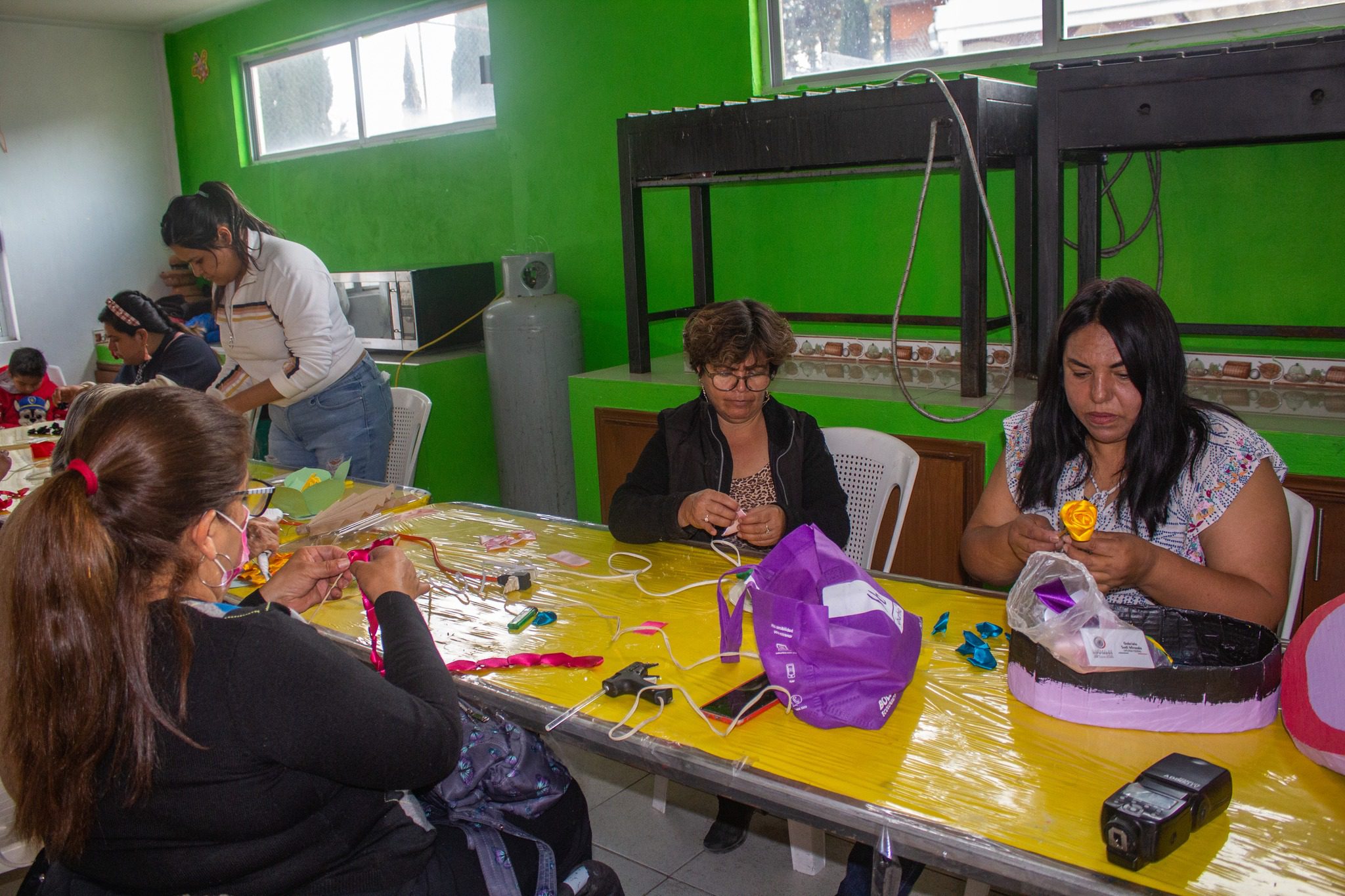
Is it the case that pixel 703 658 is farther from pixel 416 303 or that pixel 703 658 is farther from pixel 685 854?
pixel 416 303

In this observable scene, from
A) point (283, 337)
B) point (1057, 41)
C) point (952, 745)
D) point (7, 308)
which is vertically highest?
point (1057, 41)

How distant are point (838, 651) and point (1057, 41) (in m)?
2.72

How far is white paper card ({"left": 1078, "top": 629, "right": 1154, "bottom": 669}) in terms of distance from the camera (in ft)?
4.33

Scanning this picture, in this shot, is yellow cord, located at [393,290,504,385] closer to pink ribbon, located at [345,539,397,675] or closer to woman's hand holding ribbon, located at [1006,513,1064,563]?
pink ribbon, located at [345,539,397,675]

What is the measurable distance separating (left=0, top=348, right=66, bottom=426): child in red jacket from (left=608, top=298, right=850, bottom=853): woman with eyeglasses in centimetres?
346

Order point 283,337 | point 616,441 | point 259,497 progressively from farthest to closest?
point 616,441
point 283,337
point 259,497

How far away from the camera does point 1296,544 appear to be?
193cm

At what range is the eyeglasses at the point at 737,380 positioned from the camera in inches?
90.0

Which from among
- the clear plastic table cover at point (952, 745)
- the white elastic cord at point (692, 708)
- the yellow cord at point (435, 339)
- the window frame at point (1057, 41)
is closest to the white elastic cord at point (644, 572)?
the clear plastic table cover at point (952, 745)

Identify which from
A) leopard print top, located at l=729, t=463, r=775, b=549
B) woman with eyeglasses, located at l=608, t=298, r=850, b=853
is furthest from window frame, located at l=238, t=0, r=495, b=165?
leopard print top, located at l=729, t=463, r=775, b=549

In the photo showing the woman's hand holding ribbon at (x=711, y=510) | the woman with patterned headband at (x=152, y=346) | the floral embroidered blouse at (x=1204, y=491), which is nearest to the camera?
the floral embroidered blouse at (x=1204, y=491)

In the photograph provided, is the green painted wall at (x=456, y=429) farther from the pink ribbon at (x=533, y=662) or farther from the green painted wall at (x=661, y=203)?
the pink ribbon at (x=533, y=662)

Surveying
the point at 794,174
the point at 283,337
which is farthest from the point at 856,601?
the point at 283,337

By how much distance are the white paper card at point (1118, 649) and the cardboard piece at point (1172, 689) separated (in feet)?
0.04
